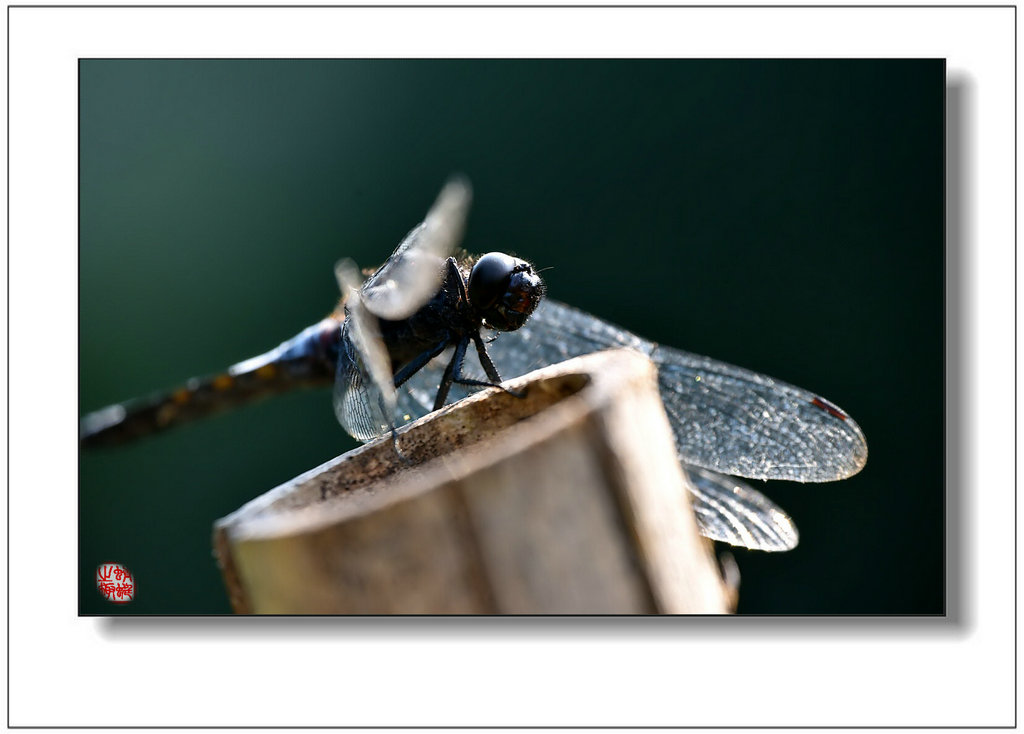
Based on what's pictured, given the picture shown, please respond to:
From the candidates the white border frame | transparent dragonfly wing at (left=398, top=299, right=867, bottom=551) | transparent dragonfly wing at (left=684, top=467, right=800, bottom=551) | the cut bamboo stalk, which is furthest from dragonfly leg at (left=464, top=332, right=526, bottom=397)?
the cut bamboo stalk

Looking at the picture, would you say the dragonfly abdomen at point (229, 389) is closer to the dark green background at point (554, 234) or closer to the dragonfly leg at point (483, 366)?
the dark green background at point (554, 234)

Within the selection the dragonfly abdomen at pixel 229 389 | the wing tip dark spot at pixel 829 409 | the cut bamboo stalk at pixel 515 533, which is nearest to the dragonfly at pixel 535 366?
the wing tip dark spot at pixel 829 409

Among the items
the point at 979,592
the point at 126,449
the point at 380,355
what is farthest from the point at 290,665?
the point at 979,592

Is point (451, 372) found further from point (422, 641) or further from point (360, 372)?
point (422, 641)

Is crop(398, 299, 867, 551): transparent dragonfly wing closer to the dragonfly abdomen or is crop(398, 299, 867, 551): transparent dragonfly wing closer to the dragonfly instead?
the dragonfly

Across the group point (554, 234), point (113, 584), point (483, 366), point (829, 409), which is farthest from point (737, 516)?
point (554, 234)
